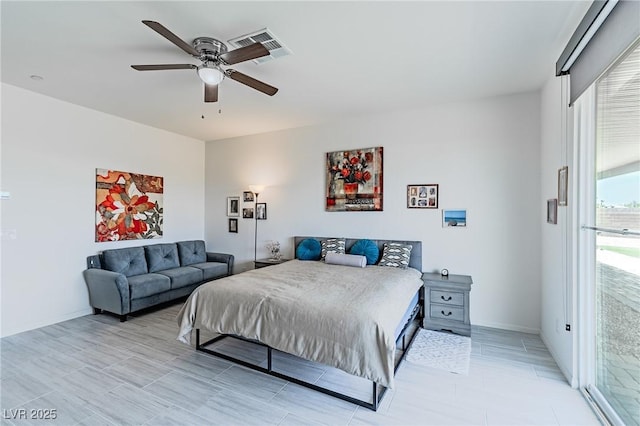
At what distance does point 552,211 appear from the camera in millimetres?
2977

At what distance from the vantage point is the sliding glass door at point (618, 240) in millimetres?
1762

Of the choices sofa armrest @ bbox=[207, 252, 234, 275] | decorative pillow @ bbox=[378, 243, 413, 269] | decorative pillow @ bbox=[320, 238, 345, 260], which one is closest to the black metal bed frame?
decorative pillow @ bbox=[378, 243, 413, 269]

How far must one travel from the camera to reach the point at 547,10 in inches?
81.9

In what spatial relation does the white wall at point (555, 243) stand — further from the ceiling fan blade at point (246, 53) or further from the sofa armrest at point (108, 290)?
the sofa armrest at point (108, 290)

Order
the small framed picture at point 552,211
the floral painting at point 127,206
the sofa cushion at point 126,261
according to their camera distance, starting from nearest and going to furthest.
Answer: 1. the small framed picture at point 552,211
2. the sofa cushion at point 126,261
3. the floral painting at point 127,206

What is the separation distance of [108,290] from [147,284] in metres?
0.45

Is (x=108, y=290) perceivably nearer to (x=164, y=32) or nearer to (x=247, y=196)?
(x=247, y=196)

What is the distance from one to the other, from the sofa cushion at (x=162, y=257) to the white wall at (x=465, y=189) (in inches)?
86.5

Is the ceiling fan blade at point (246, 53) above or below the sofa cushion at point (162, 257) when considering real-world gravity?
above

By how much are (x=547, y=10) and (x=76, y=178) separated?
18.1ft

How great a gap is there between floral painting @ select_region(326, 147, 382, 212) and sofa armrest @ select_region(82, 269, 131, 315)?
120 inches

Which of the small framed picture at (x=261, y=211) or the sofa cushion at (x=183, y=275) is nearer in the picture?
the sofa cushion at (x=183, y=275)

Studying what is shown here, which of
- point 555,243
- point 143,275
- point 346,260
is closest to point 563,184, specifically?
point 555,243

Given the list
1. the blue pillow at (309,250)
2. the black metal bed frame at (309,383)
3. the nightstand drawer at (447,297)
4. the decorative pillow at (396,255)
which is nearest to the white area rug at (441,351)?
the black metal bed frame at (309,383)
